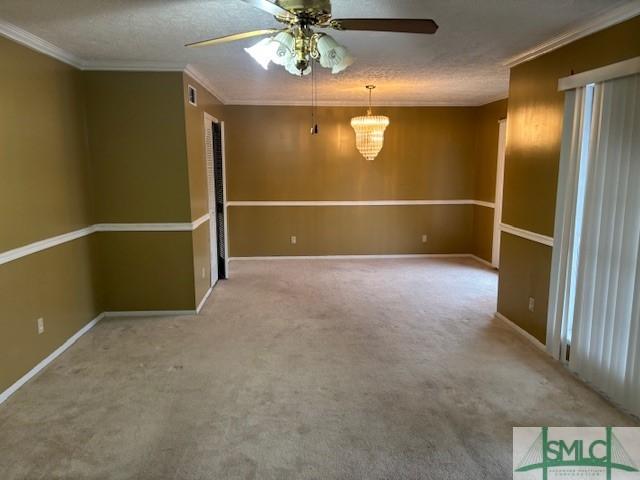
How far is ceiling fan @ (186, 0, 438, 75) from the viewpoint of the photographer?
5.99ft

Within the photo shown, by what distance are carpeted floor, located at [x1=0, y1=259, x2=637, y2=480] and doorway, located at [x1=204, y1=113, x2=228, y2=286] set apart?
4.03 ft

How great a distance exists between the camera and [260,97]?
6.12 metres

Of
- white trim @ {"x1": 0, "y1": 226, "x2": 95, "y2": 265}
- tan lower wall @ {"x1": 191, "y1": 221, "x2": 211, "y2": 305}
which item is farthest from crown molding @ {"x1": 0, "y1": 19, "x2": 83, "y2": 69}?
tan lower wall @ {"x1": 191, "y1": 221, "x2": 211, "y2": 305}

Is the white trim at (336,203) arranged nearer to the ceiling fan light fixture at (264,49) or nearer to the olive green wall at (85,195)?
the olive green wall at (85,195)

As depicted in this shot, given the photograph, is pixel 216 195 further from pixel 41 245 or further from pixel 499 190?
pixel 499 190

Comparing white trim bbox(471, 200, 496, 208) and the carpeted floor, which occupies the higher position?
white trim bbox(471, 200, 496, 208)

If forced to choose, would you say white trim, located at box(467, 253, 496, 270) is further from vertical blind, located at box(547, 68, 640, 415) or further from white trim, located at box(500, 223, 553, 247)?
vertical blind, located at box(547, 68, 640, 415)

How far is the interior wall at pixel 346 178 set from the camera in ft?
21.7

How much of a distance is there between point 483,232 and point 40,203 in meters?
5.73

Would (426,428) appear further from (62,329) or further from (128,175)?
(128,175)

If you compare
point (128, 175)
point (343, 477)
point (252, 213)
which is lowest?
point (343, 477)

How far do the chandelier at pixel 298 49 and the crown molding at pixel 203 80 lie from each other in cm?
217

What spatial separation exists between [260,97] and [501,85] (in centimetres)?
310

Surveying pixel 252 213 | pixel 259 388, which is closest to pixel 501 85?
pixel 252 213
